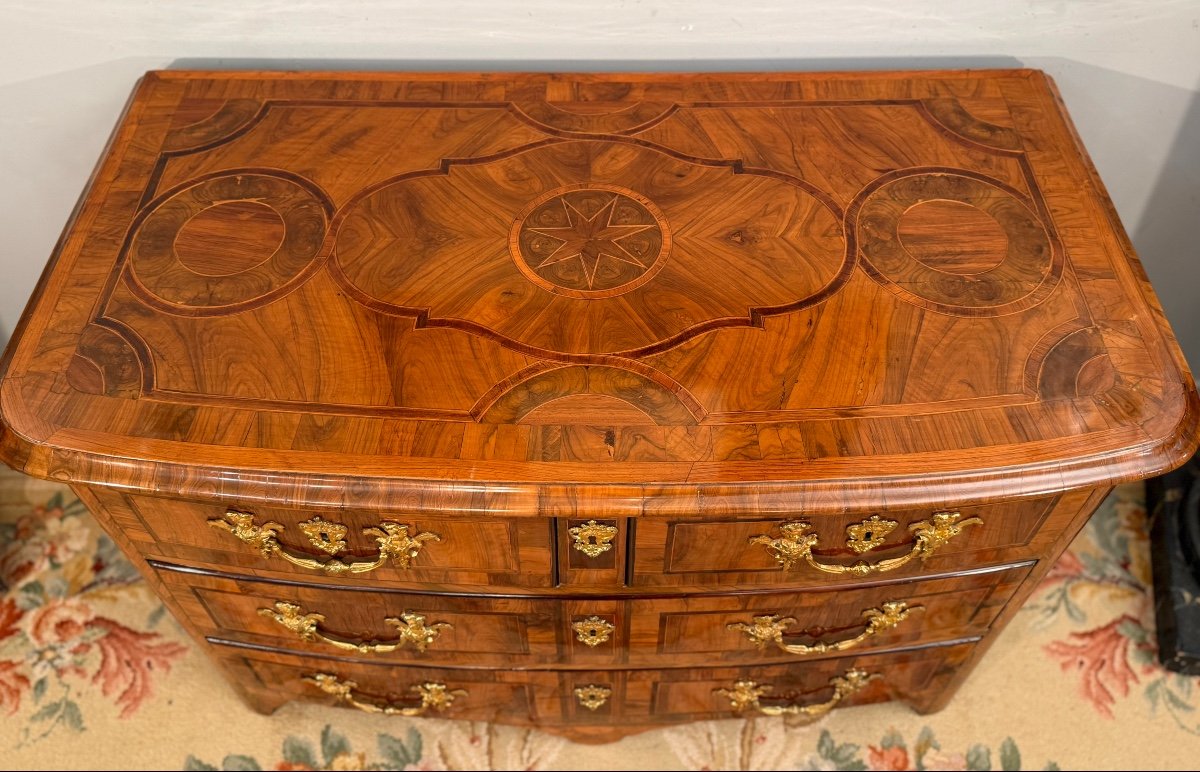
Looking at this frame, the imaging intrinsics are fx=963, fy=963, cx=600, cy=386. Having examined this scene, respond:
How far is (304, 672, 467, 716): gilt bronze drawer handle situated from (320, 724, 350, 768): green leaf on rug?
0.14 metres

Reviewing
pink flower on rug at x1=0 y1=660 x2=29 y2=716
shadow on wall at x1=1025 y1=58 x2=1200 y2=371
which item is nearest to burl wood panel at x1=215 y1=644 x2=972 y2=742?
pink flower on rug at x1=0 y1=660 x2=29 y2=716

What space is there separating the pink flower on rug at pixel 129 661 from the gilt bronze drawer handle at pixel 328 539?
0.59 meters

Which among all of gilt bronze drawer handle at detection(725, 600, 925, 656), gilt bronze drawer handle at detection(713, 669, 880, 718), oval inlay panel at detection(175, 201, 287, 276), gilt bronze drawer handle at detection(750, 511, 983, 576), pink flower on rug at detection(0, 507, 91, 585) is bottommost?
gilt bronze drawer handle at detection(713, 669, 880, 718)

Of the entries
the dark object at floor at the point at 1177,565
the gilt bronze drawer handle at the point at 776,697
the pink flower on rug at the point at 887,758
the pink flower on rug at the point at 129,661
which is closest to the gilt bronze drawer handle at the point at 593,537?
the gilt bronze drawer handle at the point at 776,697

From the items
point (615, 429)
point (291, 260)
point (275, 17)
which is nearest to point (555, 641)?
point (615, 429)

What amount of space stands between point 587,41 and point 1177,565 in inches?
40.1

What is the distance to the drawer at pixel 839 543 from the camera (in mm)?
763

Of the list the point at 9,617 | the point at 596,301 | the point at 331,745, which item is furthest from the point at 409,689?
the point at 9,617

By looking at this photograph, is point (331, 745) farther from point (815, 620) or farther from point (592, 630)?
point (815, 620)

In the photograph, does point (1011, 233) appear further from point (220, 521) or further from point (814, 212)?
point (220, 521)

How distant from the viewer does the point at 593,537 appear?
764 mm

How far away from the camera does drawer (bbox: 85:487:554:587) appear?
0.76 metres

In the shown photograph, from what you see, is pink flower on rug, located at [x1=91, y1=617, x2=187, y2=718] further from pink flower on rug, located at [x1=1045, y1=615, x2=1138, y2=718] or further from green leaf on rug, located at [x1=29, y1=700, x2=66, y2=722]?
pink flower on rug, located at [x1=1045, y1=615, x2=1138, y2=718]

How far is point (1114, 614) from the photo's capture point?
130cm
